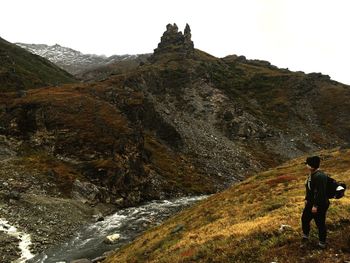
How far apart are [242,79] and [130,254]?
15406 cm

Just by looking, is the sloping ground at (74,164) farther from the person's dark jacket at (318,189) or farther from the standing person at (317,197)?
the person's dark jacket at (318,189)

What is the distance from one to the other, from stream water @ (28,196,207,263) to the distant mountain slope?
73.1 meters

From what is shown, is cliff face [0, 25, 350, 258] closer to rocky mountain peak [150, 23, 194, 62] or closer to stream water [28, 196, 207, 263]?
rocky mountain peak [150, 23, 194, 62]

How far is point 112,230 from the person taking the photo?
52469 mm

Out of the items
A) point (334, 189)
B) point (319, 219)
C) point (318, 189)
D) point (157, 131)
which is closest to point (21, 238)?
point (319, 219)

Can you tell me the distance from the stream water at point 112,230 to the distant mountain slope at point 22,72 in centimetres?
7314

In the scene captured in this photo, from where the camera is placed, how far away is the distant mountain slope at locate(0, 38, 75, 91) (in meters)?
124

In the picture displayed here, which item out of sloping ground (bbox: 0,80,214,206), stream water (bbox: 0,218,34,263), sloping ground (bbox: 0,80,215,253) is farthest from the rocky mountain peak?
stream water (bbox: 0,218,34,263)

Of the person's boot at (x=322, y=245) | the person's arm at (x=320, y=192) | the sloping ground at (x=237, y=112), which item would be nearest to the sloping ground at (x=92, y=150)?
the sloping ground at (x=237, y=112)

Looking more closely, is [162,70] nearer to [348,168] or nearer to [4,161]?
[4,161]

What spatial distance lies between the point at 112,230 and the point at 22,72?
110m

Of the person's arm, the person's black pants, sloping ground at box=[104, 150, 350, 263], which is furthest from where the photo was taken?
sloping ground at box=[104, 150, 350, 263]

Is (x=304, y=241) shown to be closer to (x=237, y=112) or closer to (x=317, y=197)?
(x=317, y=197)

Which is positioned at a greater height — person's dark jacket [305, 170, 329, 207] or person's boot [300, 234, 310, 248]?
person's dark jacket [305, 170, 329, 207]
